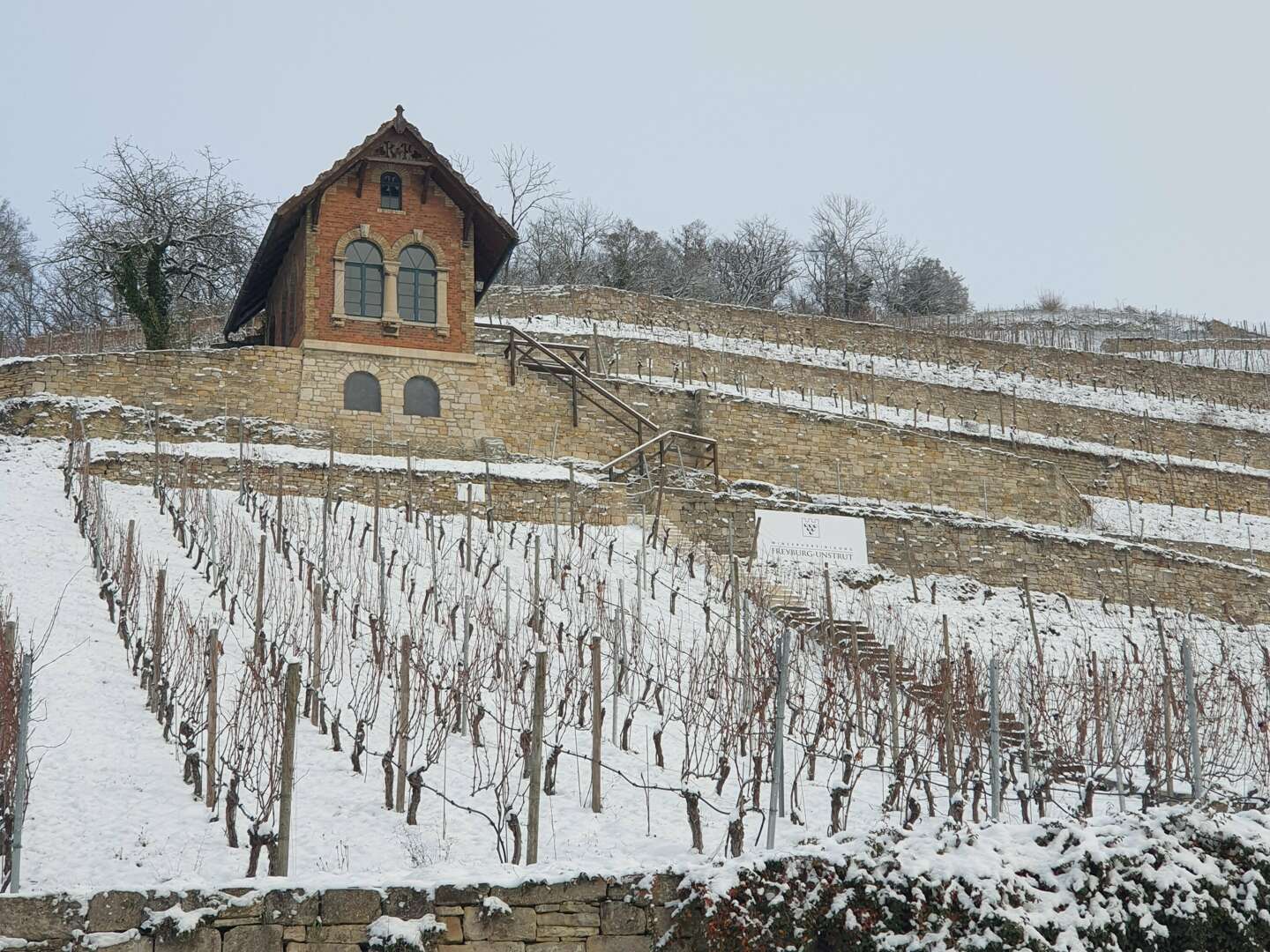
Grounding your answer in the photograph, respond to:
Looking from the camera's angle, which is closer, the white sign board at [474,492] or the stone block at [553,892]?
the stone block at [553,892]

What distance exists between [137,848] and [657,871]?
461cm

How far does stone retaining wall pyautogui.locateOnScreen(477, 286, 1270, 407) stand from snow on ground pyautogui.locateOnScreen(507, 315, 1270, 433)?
1.05ft

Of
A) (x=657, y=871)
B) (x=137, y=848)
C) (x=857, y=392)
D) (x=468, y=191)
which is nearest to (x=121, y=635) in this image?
(x=137, y=848)

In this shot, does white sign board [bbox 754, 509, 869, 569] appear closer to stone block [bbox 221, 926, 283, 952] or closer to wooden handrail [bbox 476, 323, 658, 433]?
wooden handrail [bbox 476, 323, 658, 433]

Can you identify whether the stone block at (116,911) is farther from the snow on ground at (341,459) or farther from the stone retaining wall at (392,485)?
the snow on ground at (341,459)

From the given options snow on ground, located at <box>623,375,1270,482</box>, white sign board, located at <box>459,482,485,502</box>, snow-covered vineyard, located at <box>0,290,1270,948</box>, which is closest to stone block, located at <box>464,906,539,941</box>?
snow-covered vineyard, located at <box>0,290,1270,948</box>

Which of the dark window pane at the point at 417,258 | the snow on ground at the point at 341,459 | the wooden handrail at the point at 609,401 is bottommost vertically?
the snow on ground at the point at 341,459

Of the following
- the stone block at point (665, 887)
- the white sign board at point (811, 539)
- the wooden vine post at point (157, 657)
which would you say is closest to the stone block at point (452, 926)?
the stone block at point (665, 887)

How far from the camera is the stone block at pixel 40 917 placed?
8.28 meters

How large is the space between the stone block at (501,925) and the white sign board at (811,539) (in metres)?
15.8

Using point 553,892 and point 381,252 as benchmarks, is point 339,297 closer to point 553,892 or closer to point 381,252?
point 381,252

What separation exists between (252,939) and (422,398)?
19.2m

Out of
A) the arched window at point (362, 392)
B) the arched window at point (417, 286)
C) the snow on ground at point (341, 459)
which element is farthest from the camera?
the arched window at point (417, 286)

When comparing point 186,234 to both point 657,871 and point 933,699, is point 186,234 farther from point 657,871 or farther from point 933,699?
point 657,871
